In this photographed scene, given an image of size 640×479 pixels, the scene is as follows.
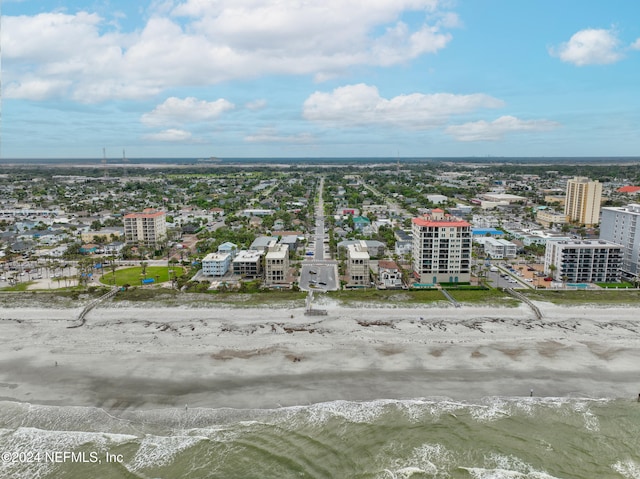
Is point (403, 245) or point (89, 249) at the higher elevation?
point (403, 245)

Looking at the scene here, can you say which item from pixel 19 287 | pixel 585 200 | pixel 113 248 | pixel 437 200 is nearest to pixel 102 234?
pixel 113 248

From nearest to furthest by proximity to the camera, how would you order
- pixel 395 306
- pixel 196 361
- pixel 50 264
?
pixel 196 361
pixel 395 306
pixel 50 264

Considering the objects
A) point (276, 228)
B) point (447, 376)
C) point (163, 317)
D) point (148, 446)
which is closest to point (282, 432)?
point (148, 446)

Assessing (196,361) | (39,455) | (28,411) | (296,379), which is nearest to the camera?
(39,455)

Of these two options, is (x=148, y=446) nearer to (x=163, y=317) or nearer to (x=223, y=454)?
(x=223, y=454)

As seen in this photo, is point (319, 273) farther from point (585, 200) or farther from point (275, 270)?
point (585, 200)

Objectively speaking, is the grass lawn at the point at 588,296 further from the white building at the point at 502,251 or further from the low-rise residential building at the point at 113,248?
the low-rise residential building at the point at 113,248
